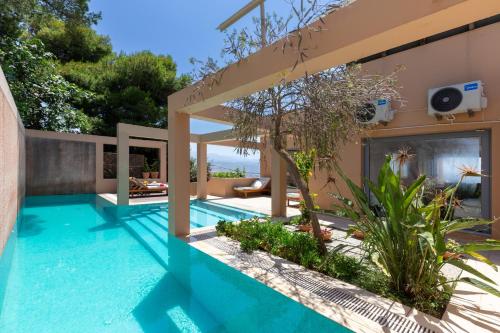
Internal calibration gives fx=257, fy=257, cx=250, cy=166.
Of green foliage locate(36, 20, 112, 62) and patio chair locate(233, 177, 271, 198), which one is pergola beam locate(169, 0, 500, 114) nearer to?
patio chair locate(233, 177, 271, 198)

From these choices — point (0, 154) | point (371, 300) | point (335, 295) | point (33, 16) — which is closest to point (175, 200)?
point (0, 154)

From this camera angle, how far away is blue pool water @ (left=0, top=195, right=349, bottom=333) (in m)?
3.46

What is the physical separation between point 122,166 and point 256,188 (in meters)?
7.45

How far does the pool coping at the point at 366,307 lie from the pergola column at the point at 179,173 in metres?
2.57

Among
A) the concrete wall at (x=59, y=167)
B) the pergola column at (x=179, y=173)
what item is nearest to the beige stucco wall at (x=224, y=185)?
the concrete wall at (x=59, y=167)

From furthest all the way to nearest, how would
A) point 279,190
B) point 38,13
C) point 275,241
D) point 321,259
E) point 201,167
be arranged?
point 201,167 → point 38,13 → point 279,190 → point 275,241 → point 321,259

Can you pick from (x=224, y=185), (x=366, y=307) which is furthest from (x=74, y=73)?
(x=366, y=307)

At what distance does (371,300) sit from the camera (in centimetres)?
360

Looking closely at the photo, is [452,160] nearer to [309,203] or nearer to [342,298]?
[309,203]

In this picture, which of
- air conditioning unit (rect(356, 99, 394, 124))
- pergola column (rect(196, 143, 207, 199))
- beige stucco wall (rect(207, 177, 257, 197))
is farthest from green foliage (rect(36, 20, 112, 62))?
air conditioning unit (rect(356, 99, 394, 124))

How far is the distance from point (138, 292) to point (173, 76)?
2037 centimetres

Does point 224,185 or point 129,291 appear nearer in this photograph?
point 129,291

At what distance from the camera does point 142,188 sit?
50.0ft

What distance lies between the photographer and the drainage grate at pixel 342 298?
9.95 ft
